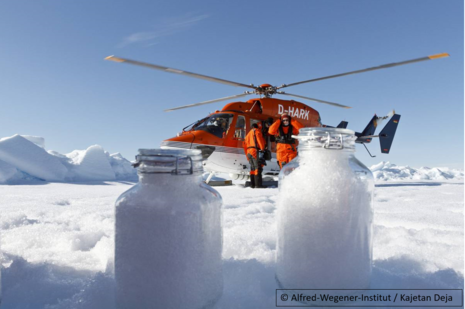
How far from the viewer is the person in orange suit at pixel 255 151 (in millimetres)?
5258

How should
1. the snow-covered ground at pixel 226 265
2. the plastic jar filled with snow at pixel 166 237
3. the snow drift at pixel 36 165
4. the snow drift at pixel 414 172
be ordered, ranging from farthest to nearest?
Answer: the snow drift at pixel 414 172, the snow drift at pixel 36 165, the snow-covered ground at pixel 226 265, the plastic jar filled with snow at pixel 166 237

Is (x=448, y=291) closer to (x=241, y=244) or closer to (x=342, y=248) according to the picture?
(x=342, y=248)

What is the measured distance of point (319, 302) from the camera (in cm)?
79

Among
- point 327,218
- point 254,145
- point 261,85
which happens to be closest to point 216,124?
point 254,145

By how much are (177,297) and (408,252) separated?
36.3 inches

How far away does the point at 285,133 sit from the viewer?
420 cm

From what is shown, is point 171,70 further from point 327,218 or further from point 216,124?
point 327,218

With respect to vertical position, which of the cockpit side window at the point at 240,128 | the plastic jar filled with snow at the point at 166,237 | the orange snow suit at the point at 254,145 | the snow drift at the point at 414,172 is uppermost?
the cockpit side window at the point at 240,128

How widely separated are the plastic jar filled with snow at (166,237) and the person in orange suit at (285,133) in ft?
10.4

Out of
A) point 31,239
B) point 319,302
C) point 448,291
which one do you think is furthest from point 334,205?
point 31,239

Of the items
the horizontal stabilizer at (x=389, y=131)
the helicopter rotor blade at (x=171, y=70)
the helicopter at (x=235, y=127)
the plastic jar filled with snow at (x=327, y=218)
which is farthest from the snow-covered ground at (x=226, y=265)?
the horizontal stabilizer at (x=389, y=131)

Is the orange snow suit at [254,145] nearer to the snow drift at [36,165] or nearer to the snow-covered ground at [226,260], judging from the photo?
the snow-covered ground at [226,260]

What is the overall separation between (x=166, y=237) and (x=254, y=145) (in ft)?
15.3

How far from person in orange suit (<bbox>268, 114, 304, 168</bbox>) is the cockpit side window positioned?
4.88 feet
